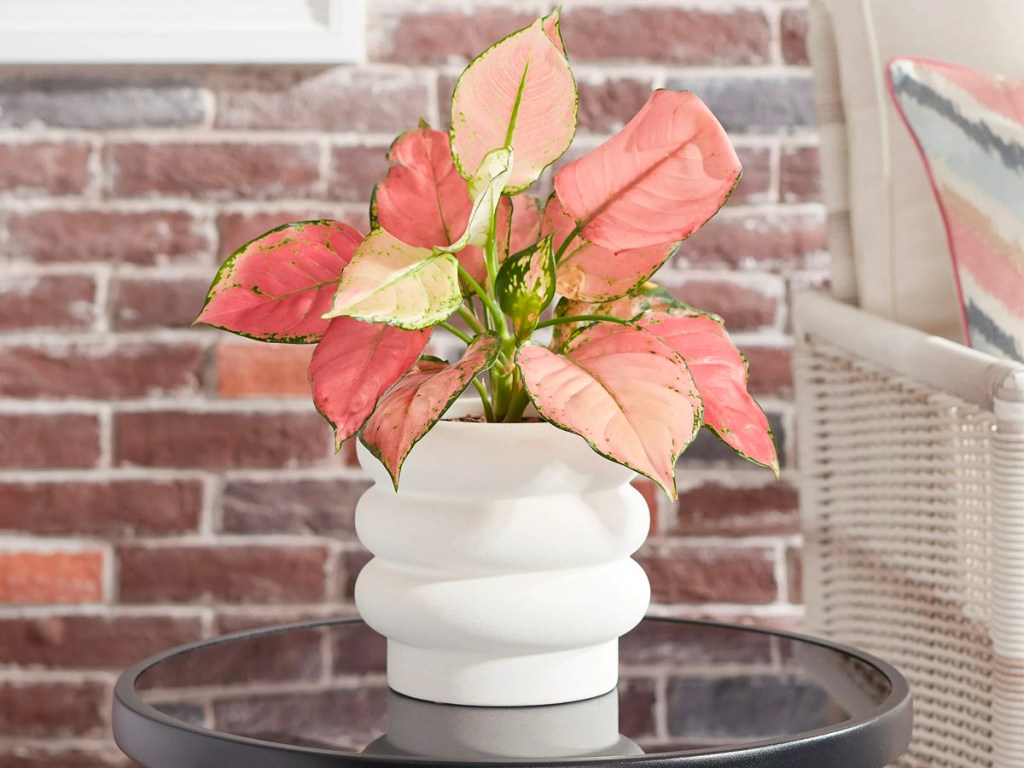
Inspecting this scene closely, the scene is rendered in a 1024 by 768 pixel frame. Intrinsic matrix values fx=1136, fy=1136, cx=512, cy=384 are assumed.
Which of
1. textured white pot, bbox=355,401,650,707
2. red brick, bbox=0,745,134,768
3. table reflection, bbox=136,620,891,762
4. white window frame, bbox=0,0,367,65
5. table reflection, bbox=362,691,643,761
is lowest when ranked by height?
red brick, bbox=0,745,134,768

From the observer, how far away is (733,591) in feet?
4.25

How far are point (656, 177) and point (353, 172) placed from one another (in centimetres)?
72

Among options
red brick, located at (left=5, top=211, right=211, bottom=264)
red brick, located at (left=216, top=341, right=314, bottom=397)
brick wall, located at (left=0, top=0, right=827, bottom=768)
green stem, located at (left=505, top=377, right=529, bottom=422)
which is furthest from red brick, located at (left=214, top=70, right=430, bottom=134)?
green stem, located at (left=505, top=377, right=529, bottom=422)

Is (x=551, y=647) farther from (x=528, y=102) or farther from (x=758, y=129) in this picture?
(x=758, y=129)

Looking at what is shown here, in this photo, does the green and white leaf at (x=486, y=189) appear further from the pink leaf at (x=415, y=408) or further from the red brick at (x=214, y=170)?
the red brick at (x=214, y=170)

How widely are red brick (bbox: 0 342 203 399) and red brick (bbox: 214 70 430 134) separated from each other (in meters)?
0.27

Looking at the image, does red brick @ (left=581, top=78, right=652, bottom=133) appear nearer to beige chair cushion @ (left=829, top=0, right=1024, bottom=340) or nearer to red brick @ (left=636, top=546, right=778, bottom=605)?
beige chair cushion @ (left=829, top=0, right=1024, bottom=340)

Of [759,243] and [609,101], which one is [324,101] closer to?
[609,101]

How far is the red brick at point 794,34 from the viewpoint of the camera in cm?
130

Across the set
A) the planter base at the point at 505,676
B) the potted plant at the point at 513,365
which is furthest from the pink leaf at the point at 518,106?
the planter base at the point at 505,676

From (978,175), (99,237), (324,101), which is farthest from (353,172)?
(978,175)

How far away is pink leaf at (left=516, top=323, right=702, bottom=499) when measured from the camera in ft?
1.81

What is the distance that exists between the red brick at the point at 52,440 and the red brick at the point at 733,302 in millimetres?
680

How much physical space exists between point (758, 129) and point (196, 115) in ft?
2.09
